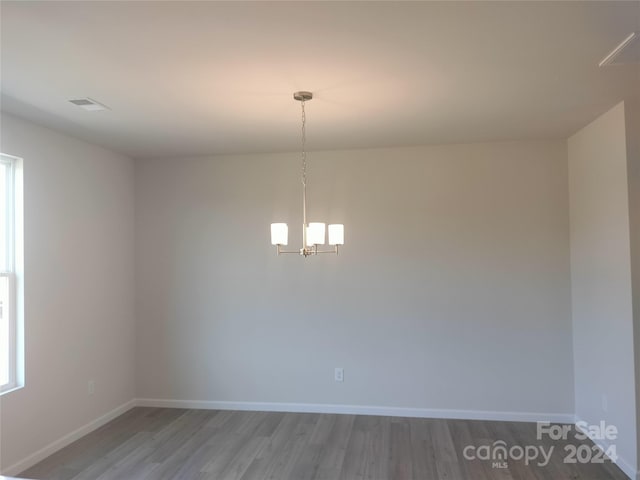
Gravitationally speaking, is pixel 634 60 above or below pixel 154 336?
above

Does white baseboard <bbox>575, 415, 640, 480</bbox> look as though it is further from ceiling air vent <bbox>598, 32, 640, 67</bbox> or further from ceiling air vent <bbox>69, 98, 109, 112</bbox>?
ceiling air vent <bbox>69, 98, 109, 112</bbox>

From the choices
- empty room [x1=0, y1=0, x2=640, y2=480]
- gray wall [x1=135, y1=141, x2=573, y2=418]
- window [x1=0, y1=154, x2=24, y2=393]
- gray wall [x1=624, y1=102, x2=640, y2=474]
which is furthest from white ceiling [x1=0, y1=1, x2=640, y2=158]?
gray wall [x1=135, y1=141, x2=573, y2=418]

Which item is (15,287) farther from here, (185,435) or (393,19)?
(393,19)

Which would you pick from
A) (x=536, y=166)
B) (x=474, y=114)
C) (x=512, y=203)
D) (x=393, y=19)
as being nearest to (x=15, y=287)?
(x=393, y=19)

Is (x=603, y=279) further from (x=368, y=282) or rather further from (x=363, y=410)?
(x=363, y=410)

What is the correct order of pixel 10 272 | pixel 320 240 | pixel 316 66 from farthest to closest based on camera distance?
pixel 10 272
pixel 320 240
pixel 316 66

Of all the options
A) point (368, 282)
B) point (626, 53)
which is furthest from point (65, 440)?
point (626, 53)

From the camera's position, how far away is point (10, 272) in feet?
10.5

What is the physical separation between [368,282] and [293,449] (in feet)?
5.44

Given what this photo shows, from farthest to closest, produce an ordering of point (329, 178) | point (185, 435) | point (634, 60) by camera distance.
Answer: point (329, 178), point (185, 435), point (634, 60)

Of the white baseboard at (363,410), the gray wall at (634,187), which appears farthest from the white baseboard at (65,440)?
the gray wall at (634,187)

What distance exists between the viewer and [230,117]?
324 cm

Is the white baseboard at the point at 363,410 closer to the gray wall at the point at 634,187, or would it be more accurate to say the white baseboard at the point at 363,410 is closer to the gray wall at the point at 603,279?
the gray wall at the point at 603,279

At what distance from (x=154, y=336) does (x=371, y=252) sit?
2.48 m
